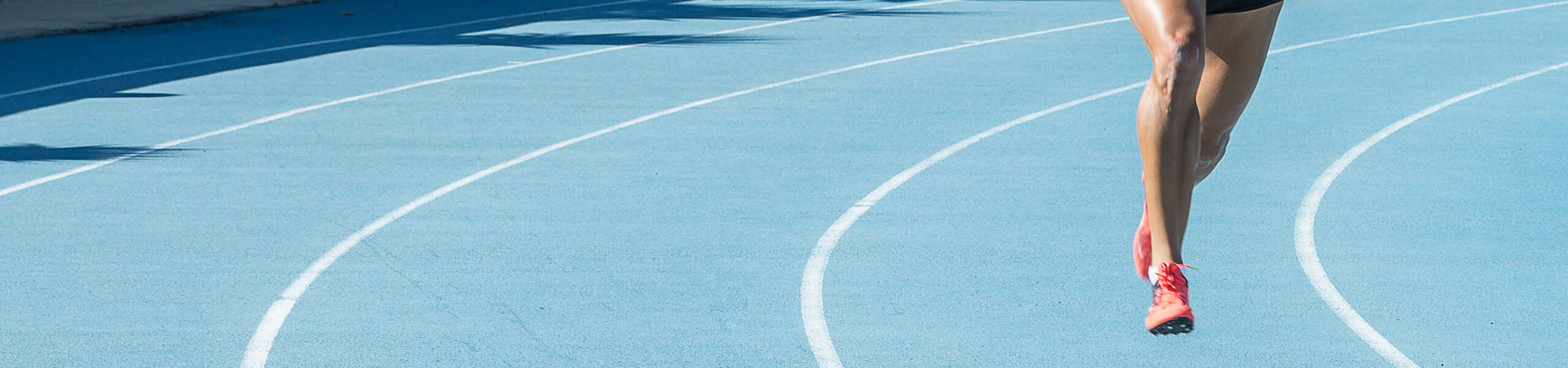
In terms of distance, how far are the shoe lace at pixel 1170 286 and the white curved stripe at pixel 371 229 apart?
8.51ft

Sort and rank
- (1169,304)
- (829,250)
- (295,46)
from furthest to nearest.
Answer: (295,46) < (829,250) < (1169,304)

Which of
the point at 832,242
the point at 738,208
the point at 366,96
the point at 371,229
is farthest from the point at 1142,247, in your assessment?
the point at 366,96

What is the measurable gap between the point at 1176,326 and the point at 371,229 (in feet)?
13.9

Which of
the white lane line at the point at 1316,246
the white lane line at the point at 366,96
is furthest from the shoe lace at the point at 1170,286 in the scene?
the white lane line at the point at 366,96

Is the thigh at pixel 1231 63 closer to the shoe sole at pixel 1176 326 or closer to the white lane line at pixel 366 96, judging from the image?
the shoe sole at pixel 1176 326

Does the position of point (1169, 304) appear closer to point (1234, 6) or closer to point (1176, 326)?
point (1176, 326)

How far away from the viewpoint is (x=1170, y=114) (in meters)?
3.76

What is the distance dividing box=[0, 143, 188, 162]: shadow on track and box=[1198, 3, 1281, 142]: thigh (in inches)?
243

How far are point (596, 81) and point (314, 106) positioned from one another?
1960 mm

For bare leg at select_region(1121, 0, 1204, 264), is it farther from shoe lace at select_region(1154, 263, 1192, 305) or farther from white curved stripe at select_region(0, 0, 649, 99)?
white curved stripe at select_region(0, 0, 649, 99)

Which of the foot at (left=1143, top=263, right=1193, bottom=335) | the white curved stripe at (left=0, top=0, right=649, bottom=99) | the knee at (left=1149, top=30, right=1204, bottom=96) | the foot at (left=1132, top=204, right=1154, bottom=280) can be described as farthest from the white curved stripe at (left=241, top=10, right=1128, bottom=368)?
the white curved stripe at (left=0, top=0, right=649, bottom=99)

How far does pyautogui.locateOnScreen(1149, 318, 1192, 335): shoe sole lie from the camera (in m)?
3.69

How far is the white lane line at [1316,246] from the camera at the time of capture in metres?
5.26

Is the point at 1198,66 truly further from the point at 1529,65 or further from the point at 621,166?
the point at 1529,65
